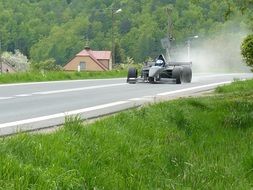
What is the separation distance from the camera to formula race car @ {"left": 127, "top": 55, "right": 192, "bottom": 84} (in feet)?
82.2

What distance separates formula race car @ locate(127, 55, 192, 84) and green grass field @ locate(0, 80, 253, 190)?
14278 millimetres

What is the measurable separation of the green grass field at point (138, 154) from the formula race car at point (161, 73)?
46.8 feet

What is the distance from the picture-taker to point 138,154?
714 centimetres

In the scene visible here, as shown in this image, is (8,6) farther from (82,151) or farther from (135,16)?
(82,151)

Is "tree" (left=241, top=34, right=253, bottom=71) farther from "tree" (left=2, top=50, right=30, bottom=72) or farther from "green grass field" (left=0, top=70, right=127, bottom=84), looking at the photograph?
"tree" (left=2, top=50, right=30, bottom=72)

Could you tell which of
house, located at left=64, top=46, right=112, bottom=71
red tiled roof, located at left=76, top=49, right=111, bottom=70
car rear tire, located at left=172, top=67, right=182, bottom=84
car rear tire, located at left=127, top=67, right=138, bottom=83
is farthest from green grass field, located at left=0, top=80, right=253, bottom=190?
red tiled roof, located at left=76, top=49, right=111, bottom=70

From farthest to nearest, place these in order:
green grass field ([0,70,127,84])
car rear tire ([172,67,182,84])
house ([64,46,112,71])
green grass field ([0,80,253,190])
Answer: house ([64,46,112,71]), green grass field ([0,70,127,84]), car rear tire ([172,67,182,84]), green grass field ([0,80,253,190])

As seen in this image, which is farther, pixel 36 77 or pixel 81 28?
pixel 81 28

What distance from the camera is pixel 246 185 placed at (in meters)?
6.73

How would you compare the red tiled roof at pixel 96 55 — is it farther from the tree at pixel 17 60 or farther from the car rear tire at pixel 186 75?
the car rear tire at pixel 186 75

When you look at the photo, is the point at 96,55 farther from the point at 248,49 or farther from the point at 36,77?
the point at 248,49

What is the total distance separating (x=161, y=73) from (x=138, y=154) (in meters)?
18.7

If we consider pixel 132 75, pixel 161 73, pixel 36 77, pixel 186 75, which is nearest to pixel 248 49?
pixel 186 75

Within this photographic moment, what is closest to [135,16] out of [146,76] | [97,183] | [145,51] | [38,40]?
[145,51]
